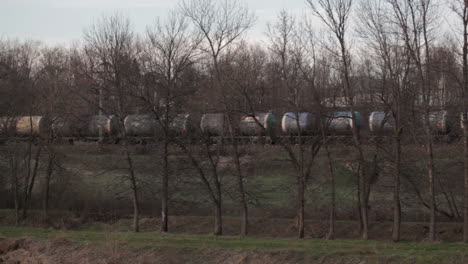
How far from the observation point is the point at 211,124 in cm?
2894

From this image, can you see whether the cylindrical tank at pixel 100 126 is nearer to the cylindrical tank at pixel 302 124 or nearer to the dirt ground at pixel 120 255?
the cylindrical tank at pixel 302 124

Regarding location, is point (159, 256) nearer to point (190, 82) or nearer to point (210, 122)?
point (190, 82)

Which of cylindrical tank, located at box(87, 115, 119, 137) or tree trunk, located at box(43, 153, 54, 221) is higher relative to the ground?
cylindrical tank, located at box(87, 115, 119, 137)

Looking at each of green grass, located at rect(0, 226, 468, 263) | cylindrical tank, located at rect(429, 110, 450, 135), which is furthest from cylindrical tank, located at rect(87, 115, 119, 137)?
green grass, located at rect(0, 226, 468, 263)

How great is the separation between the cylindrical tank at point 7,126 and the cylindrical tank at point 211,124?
1072 centimetres

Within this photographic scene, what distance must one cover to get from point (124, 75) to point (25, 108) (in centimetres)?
997

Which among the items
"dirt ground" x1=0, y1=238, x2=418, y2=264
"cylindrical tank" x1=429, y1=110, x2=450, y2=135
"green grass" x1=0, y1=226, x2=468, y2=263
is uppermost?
"cylindrical tank" x1=429, y1=110, x2=450, y2=135

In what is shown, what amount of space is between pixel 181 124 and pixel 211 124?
311 centimetres

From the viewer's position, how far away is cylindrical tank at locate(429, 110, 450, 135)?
23172 millimetres

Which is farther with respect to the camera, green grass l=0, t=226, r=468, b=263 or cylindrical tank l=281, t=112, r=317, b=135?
cylindrical tank l=281, t=112, r=317, b=135

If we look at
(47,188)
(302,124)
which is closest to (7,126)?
(47,188)

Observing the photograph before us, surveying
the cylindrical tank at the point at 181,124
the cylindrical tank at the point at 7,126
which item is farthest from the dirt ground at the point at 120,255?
the cylindrical tank at the point at 7,126

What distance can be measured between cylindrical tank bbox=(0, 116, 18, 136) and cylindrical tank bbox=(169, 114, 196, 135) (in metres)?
10.3

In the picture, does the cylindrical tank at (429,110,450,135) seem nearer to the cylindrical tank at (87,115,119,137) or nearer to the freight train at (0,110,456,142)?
the freight train at (0,110,456,142)
